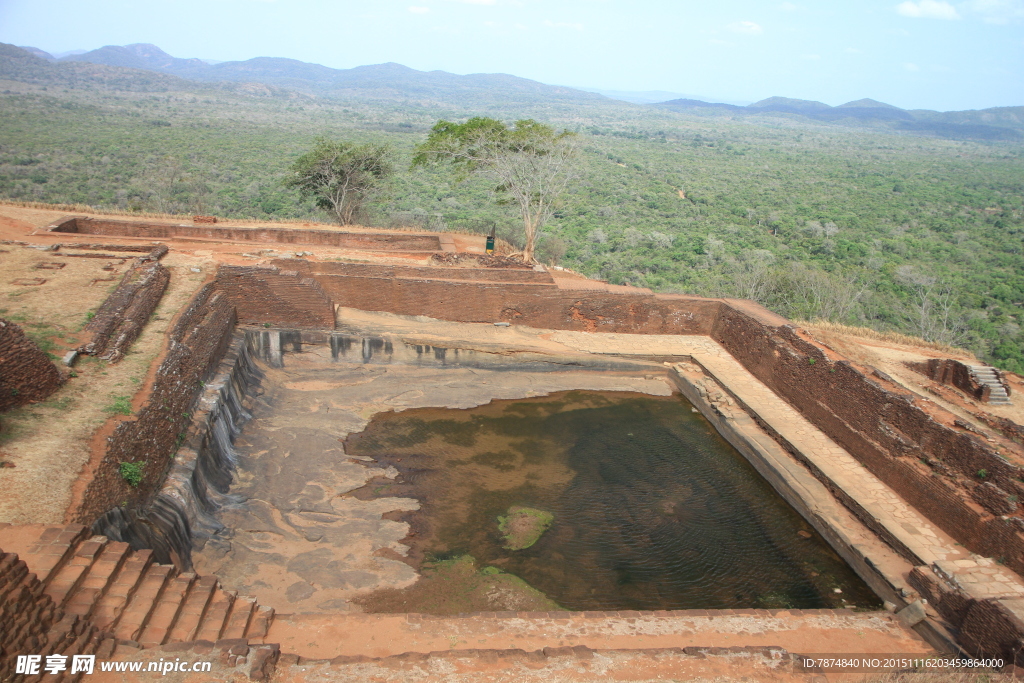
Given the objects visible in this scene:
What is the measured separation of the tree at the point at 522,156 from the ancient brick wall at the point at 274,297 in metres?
5.57

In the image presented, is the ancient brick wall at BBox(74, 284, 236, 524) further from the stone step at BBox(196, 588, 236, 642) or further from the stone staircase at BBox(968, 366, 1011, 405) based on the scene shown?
the stone staircase at BBox(968, 366, 1011, 405)

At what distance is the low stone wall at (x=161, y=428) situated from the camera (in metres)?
6.20

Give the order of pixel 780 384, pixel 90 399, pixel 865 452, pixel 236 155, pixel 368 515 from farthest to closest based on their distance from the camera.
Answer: pixel 236 155 < pixel 780 384 < pixel 865 452 < pixel 368 515 < pixel 90 399

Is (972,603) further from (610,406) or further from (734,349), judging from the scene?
(734,349)

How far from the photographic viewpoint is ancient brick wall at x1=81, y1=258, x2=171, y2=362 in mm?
8555

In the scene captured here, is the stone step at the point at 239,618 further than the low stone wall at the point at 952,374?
No

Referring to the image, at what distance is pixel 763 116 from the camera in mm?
179875

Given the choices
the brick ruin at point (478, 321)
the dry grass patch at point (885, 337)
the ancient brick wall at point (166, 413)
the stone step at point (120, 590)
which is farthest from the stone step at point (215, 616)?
the dry grass patch at point (885, 337)

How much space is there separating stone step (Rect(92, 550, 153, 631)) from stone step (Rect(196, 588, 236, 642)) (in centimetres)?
64

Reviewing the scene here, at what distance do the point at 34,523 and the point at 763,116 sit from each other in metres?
202

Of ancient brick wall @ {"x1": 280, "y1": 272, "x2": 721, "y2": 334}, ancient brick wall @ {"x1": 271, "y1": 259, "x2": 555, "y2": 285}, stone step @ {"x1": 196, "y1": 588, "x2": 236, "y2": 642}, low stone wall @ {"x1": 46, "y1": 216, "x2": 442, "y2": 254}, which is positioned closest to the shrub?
stone step @ {"x1": 196, "y1": 588, "x2": 236, "y2": 642}

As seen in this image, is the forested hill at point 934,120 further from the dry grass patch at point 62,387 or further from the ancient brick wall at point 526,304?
the dry grass patch at point 62,387

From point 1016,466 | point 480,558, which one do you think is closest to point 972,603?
point 1016,466

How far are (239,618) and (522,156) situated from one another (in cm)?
1360
